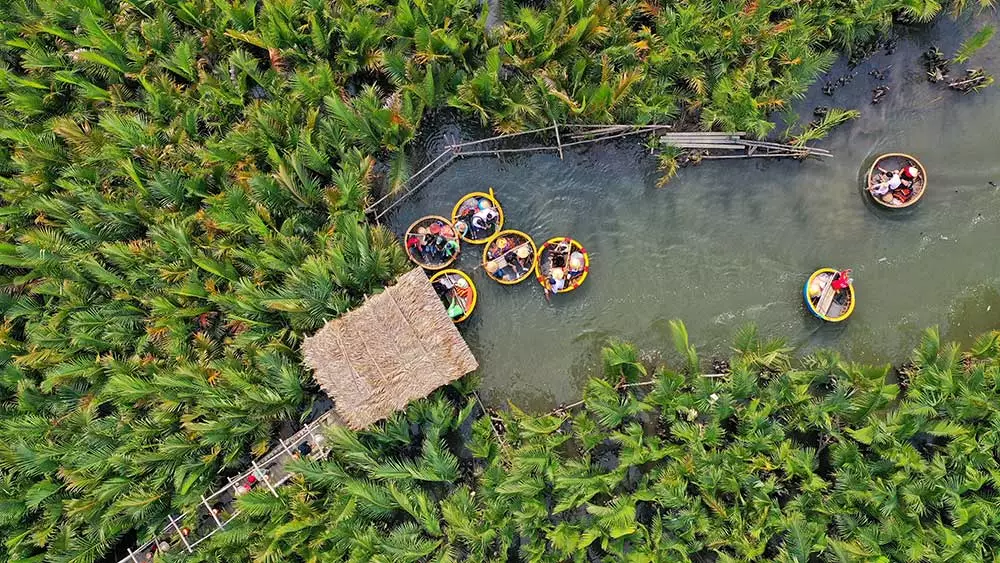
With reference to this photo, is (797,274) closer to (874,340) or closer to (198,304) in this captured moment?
(874,340)

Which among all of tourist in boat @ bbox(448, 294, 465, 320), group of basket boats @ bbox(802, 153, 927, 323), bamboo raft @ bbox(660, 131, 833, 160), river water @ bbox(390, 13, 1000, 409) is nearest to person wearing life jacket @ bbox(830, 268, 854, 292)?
group of basket boats @ bbox(802, 153, 927, 323)

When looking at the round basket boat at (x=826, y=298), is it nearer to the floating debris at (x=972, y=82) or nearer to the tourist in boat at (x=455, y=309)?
the floating debris at (x=972, y=82)

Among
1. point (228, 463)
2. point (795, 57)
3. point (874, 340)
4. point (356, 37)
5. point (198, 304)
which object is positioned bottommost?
point (874, 340)

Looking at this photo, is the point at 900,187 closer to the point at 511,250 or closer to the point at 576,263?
the point at 576,263

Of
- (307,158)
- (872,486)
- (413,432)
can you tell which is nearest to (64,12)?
(307,158)

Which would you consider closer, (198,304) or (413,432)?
(198,304)

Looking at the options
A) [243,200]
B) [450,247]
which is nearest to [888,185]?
[450,247]
